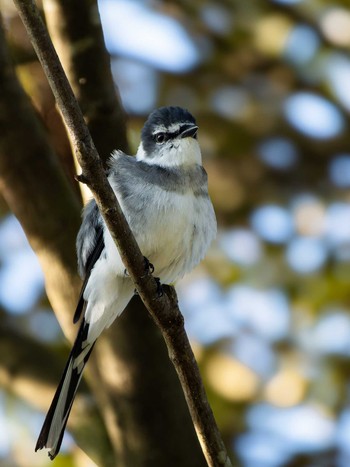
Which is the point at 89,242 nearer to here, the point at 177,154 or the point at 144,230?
the point at 144,230

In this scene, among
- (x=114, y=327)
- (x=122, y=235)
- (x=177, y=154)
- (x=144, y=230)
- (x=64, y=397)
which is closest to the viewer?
(x=122, y=235)

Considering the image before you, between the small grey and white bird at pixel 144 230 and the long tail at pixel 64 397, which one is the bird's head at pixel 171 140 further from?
the long tail at pixel 64 397

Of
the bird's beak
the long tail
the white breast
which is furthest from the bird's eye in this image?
the long tail

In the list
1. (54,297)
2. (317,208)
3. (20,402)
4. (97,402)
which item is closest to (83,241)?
(54,297)

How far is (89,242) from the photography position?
3.95 meters

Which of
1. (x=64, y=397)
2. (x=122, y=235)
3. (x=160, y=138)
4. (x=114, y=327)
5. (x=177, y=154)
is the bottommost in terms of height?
(x=122, y=235)

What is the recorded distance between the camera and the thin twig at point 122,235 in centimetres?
262

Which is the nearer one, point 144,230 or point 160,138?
point 144,230

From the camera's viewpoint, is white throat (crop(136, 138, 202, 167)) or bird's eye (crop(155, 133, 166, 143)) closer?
white throat (crop(136, 138, 202, 167))

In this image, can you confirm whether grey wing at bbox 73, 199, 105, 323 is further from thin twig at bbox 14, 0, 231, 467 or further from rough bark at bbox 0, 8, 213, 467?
thin twig at bbox 14, 0, 231, 467

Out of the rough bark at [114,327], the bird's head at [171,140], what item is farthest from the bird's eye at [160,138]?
the rough bark at [114,327]

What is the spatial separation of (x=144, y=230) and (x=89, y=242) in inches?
13.3

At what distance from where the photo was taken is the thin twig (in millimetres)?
2623

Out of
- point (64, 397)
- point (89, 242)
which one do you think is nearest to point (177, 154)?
point (89, 242)
